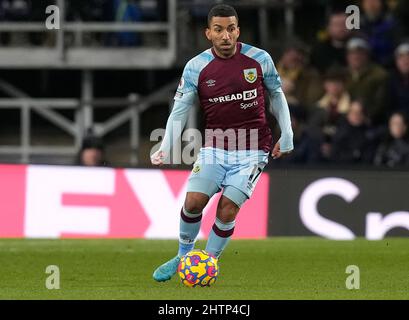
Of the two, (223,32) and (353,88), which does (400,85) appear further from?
(223,32)

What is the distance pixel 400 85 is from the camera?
18.5m

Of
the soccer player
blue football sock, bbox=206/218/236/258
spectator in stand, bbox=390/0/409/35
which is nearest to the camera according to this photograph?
the soccer player

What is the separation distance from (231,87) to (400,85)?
318 inches

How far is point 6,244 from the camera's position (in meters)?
15.3

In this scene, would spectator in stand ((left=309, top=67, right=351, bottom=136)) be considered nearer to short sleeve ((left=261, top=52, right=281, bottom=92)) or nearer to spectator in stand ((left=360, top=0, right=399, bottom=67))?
spectator in stand ((left=360, top=0, right=399, bottom=67))

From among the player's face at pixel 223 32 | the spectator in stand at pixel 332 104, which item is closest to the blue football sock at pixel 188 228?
the player's face at pixel 223 32

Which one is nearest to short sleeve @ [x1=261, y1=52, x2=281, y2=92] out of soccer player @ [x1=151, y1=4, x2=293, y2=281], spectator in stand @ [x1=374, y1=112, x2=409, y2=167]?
soccer player @ [x1=151, y1=4, x2=293, y2=281]

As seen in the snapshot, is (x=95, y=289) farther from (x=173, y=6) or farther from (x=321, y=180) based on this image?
(x=173, y=6)

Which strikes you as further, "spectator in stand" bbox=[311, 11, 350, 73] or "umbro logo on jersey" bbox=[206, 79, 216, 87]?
"spectator in stand" bbox=[311, 11, 350, 73]

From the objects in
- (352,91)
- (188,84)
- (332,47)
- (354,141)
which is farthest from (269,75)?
(332,47)

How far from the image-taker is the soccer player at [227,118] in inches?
425

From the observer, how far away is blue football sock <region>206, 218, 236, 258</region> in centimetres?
1093

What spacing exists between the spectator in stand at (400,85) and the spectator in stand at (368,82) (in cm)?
15
